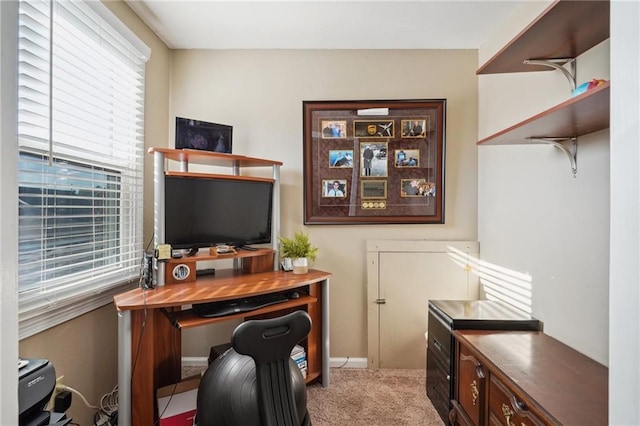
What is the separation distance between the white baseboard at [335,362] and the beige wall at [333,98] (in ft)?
0.13

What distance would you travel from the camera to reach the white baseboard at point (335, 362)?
2496 millimetres

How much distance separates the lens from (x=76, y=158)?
5.19 ft

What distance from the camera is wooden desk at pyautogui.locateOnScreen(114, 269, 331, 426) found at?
5.01ft

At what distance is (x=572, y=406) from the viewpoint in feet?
3.47

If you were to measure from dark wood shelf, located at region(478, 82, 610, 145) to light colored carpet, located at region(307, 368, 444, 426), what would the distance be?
1.73m

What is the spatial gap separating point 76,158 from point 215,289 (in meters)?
1.02

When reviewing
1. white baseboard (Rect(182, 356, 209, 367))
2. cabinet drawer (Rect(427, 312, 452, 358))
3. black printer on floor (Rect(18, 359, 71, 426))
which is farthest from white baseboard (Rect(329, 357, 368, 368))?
black printer on floor (Rect(18, 359, 71, 426))

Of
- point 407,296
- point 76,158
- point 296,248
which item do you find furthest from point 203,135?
point 407,296

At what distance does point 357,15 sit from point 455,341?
85.3 inches

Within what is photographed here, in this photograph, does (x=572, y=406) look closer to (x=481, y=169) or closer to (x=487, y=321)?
(x=487, y=321)

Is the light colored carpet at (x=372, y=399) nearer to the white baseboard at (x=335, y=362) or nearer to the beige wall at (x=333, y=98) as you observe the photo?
the white baseboard at (x=335, y=362)

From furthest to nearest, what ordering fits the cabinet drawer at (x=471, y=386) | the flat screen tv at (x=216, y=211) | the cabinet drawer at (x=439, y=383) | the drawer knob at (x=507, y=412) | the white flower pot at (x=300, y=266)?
the white flower pot at (x=300, y=266) < the flat screen tv at (x=216, y=211) < the cabinet drawer at (x=439, y=383) < the cabinet drawer at (x=471, y=386) < the drawer knob at (x=507, y=412)

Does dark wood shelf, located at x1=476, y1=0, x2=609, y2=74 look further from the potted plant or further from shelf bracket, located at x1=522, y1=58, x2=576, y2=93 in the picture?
the potted plant

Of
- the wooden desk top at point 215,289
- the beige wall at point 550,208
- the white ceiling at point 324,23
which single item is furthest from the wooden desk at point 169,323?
the white ceiling at point 324,23
